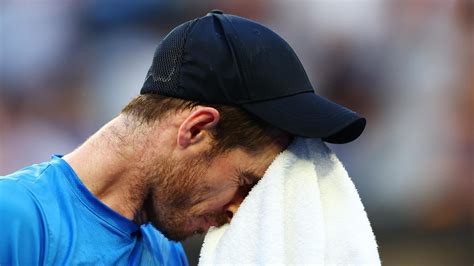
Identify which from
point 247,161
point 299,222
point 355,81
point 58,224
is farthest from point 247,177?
point 355,81

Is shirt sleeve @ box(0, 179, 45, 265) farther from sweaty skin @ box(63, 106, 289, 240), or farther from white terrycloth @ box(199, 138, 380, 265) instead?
white terrycloth @ box(199, 138, 380, 265)

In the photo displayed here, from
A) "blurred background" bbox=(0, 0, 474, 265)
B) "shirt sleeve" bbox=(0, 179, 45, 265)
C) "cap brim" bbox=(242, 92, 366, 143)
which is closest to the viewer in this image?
"shirt sleeve" bbox=(0, 179, 45, 265)

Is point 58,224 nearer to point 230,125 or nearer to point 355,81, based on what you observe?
point 230,125

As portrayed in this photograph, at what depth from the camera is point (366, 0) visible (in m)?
2.96

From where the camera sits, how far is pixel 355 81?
3.01m

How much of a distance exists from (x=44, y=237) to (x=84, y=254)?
0.07 meters

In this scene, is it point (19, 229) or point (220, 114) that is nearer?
point (19, 229)

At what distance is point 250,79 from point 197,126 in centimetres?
11

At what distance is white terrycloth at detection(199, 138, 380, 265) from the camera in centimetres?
111

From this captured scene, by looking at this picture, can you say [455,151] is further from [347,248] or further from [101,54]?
[347,248]

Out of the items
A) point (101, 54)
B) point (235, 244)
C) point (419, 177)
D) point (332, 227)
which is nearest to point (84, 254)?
point (235, 244)

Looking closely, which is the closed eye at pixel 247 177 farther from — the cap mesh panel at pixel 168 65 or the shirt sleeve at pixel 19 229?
the shirt sleeve at pixel 19 229

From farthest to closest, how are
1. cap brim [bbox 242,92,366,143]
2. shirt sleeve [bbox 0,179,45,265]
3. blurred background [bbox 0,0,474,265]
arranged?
blurred background [bbox 0,0,474,265]
cap brim [bbox 242,92,366,143]
shirt sleeve [bbox 0,179,45,265]

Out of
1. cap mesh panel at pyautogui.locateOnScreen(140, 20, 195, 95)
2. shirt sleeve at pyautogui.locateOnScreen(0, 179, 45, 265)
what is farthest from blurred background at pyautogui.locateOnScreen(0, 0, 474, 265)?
shirt sleeve at pyautogui.locateOnScreen(0, 179, 45, 265)
